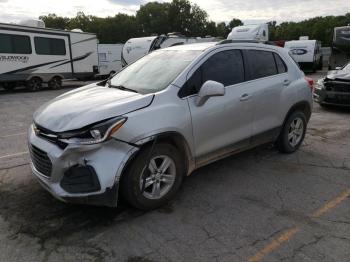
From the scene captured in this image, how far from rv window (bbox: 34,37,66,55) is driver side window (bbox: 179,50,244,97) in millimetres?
14971

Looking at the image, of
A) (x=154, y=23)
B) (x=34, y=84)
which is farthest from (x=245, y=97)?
(x=154, y=23)

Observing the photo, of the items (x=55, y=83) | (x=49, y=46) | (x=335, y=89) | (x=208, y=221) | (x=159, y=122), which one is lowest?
(x=55, y=83)

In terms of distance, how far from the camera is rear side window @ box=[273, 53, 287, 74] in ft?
18.5

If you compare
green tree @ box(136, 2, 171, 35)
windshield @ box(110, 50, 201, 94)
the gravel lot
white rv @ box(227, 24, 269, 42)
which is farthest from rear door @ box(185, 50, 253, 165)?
green tree @ box(136, 2, 171, 35)

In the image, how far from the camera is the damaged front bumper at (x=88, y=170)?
3484 mm

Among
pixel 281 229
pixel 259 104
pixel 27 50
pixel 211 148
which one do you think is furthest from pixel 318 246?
pixel 27 50

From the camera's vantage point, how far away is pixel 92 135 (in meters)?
3.51

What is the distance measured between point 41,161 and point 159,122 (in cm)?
126

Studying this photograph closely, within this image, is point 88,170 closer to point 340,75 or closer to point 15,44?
point 340,75

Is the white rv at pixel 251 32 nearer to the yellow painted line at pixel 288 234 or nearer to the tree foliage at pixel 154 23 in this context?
the yellow painted line at pixel 288 234

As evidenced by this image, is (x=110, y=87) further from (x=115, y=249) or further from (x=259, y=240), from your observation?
(x=259, y=240)

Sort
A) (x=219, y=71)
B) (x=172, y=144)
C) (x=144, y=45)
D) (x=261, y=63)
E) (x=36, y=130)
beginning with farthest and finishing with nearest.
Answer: (x=144, y=45) < (x=261, y=63) < (x=219, y=71) < (x=172, y=144) < (x=36, y=130)

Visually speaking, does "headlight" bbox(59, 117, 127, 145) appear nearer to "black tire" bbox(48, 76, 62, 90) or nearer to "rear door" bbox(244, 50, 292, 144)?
A: "rear door" bbox(244, 50, 292, 144)

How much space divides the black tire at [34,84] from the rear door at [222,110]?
14.9 metres
